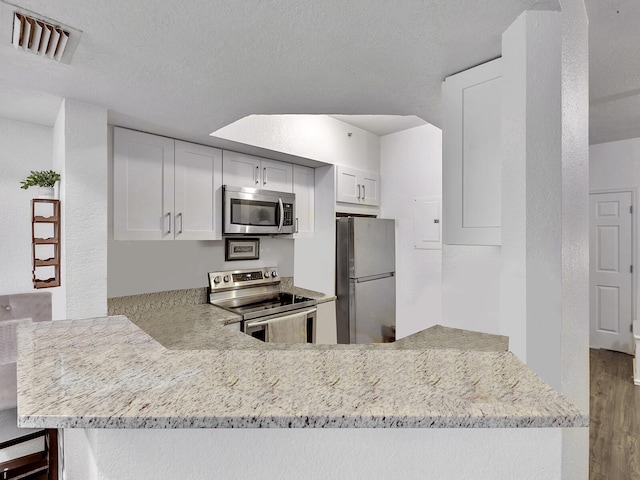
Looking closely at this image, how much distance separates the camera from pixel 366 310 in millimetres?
3578

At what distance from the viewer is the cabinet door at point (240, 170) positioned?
2936 mm

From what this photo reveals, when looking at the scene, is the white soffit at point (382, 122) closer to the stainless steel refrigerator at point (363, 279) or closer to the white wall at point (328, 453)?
the stainless steel refrigerator at point (363, 279)

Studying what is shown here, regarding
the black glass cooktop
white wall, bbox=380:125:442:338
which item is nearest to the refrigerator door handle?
white wall, bbox=380:125:442:338

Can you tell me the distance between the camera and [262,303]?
3.18 meters

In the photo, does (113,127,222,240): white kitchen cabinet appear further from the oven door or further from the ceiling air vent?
the ceiling air vent

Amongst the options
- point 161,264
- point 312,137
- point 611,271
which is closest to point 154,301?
point 161,264

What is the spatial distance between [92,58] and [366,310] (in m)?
2.98

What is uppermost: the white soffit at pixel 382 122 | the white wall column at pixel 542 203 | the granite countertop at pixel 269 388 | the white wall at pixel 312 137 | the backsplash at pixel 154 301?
the white soffit at pixel 382 122

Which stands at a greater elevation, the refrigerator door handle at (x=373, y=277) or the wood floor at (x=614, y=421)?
the refrigerator door handle at (x=373, y=277)

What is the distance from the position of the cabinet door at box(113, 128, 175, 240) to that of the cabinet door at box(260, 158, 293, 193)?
2.82ft

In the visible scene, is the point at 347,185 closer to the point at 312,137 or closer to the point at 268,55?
the point at 312,137

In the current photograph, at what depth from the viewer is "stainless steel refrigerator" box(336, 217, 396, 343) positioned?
345cm

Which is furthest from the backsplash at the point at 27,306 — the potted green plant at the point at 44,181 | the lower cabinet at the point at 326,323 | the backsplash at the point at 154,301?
the lower cabinet at the point at 326,323

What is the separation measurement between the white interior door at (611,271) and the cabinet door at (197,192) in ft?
14.2
